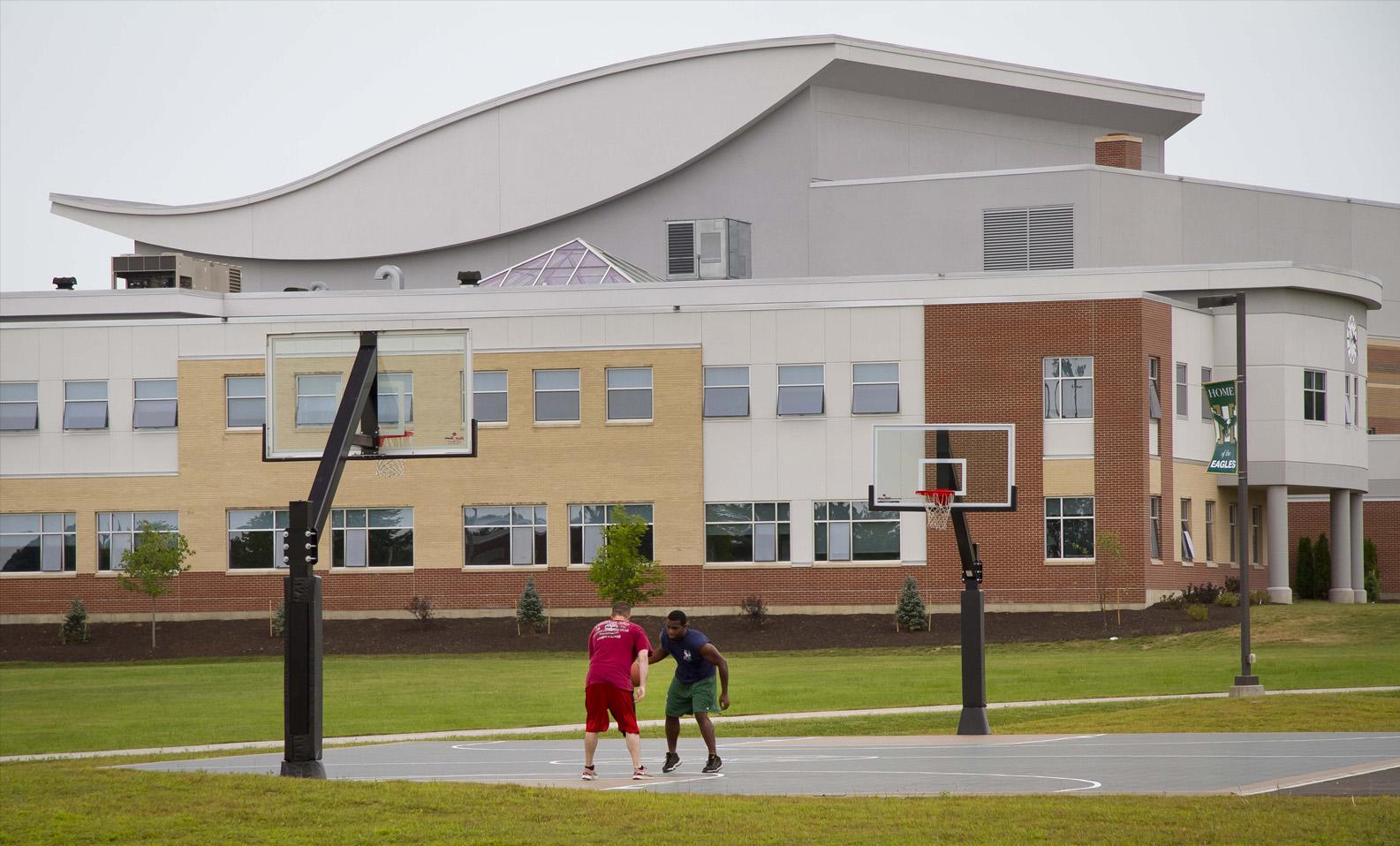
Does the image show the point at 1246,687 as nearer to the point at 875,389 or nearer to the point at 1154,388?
the point at 1154,388

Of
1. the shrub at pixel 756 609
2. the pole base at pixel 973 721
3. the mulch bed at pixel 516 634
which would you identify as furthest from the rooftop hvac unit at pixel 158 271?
the pole base at pixel 973 721

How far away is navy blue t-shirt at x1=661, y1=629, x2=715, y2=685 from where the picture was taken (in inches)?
750

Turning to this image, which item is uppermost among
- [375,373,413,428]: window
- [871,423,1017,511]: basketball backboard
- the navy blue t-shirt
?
[375,373,413,428]: window

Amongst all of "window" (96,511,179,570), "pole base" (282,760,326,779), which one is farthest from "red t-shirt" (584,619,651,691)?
"window" (96,511,179,570)

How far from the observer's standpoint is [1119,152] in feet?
208

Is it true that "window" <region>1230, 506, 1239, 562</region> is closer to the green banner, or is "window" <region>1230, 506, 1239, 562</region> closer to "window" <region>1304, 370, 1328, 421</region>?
"window" <region>1304, 370, 1328, 421</region>

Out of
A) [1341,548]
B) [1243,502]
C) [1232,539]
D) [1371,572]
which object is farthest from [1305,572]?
[1243,502]

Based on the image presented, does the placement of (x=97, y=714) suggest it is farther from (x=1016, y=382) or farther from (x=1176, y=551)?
(x=1176, y=551)

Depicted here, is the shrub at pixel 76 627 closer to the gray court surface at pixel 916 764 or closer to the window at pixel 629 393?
the window at pixel 629 393

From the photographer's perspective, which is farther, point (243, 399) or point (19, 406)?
point (19, 406)

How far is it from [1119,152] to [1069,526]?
59.4 feet

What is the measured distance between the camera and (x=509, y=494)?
53.1 meters

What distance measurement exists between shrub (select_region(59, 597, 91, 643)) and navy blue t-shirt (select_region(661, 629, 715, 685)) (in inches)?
1473

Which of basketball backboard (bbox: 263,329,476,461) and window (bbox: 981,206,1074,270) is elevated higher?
window (bbox: 981,206,1074,270)
